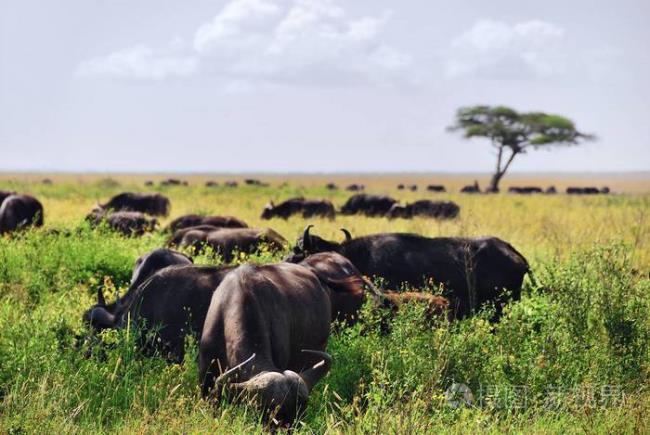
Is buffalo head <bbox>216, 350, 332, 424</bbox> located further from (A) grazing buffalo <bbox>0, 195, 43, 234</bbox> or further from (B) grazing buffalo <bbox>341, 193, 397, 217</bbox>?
(B) grazing buffalo <bbox>341, 193, 397, 217</bbox>

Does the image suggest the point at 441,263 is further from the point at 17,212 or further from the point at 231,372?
the point at 17,212

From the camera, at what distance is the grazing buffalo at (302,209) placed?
28.8 metres

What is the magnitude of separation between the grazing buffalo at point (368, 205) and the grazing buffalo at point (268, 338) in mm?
26219

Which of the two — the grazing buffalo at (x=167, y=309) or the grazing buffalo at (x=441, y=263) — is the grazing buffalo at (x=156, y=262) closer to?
the grazing buffalo at (x=167, y=309)

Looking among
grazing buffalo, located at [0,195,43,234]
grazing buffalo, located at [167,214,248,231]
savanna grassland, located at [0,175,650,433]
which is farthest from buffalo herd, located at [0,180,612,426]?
grazing buffalo, located at [0,195,43,234]

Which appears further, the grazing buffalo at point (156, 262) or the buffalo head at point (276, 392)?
the grazing buffalo at point (156, 262)

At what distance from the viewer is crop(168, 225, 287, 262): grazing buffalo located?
14547 mm

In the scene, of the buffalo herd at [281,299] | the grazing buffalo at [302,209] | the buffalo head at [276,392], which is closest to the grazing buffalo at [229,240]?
the buffalo herd at [281,299]

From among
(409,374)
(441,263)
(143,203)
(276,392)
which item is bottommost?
(409,374)

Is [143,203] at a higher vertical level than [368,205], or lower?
lower

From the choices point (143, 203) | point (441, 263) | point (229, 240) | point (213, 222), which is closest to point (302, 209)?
point (143, 203)

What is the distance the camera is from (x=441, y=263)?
11203mm

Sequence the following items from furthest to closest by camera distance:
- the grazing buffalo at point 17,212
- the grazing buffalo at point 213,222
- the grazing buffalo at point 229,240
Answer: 1. the grazing buffalo at point 17,212
2. the grazing buffalo at point 213,222
3. the grazing buffalo at point 229,240

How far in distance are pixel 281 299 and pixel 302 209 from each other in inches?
876
